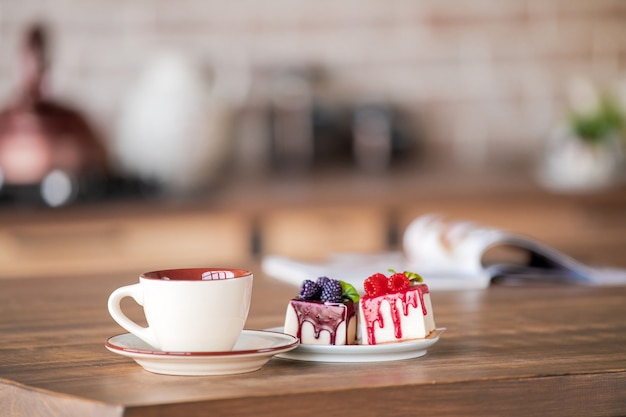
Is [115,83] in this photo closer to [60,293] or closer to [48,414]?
[60,293]

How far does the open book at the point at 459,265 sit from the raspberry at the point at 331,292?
1.48 ft

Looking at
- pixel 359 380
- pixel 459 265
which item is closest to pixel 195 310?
pixel 359 380

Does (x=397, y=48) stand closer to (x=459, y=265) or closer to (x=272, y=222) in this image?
(x=272, y=222)

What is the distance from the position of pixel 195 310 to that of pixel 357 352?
0.49 feet

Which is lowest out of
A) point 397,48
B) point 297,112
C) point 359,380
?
point 359,380

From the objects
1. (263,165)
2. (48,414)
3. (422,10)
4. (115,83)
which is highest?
(422,10)

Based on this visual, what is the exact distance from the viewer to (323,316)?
37.4 inches

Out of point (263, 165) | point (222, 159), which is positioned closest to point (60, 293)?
point (222, 159)

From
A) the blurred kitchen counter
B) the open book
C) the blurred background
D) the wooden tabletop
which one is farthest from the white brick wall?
the wooden tabletop

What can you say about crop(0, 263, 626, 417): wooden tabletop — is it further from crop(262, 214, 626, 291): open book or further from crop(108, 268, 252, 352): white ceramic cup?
crop(262, 214, 626, 291): open book

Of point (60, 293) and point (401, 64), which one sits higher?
point (401, 64)

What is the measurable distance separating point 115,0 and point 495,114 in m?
1.28

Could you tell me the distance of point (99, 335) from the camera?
3.65ft

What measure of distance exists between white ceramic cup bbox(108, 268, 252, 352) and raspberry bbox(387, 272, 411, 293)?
15 centimetres
